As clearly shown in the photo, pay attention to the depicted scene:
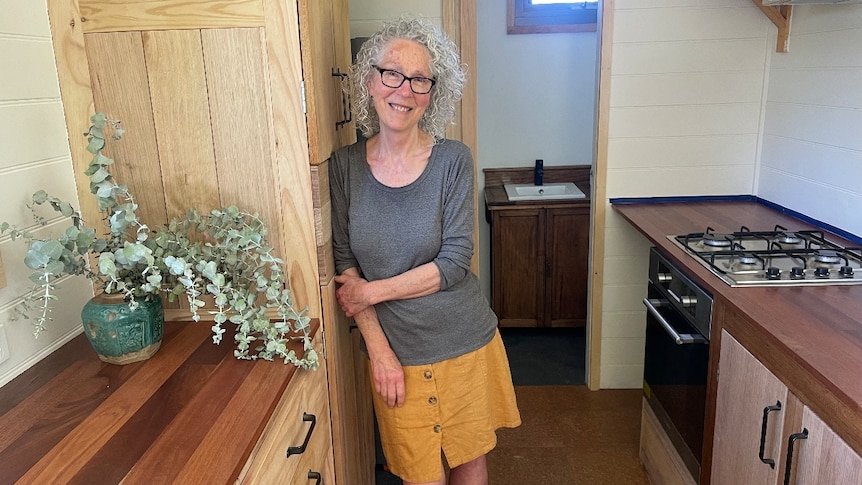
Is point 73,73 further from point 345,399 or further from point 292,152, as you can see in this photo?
point 345,399

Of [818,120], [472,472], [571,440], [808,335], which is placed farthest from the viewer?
[571,440]

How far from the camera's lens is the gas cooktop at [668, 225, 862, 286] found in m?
1.61

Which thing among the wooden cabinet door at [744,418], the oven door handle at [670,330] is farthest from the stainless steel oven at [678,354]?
the wooden cabinet door at [744,418]

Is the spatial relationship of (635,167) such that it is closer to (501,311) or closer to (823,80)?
(823,80)

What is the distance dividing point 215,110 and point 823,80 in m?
1.95

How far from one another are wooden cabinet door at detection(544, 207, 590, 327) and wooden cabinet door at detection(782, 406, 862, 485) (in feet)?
6.84

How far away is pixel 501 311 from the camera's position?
3.56 meters

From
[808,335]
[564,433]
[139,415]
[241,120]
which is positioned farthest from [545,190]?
[139,415]

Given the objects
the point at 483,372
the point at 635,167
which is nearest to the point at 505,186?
the point at 635,167

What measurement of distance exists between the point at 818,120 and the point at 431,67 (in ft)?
4.71

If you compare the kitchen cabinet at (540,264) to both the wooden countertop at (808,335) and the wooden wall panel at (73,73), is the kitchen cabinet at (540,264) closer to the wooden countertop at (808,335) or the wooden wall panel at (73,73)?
the wooden countertop at (808,335)

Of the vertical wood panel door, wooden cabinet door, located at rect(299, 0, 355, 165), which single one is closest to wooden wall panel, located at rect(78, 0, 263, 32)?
the vertical wood panel door

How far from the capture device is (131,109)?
1367 mm

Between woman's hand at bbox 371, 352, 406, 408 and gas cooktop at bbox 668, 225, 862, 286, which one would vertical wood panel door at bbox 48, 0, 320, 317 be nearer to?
woman's hand at bbox 371, 352, 406, 408
